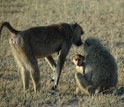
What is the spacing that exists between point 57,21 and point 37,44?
609cm

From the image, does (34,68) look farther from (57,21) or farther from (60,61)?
(57,21)

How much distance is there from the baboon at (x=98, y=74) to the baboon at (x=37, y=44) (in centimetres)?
61

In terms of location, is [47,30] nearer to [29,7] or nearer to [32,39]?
[32,39]

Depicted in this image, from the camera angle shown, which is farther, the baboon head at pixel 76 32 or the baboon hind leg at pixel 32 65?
the baboon head at pixel 76 32

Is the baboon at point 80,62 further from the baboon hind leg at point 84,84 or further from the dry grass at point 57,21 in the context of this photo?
the dry grass at point 57,21

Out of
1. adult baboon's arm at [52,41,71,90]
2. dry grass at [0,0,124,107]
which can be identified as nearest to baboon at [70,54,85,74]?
adult baboon's arm at [52,41,71,90]

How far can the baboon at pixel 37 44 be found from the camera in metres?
6.83

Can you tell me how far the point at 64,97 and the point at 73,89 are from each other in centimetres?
61

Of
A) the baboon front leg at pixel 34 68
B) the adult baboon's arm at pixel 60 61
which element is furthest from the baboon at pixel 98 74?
the baboon front leg at pixel 34 68

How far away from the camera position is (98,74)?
263 inches

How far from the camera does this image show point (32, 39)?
6.99 metres

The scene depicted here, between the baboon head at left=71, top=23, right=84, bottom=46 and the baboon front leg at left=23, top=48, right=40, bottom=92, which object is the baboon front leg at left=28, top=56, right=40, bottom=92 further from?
the baboon head at left=71, top=23, right=84, bottom=46

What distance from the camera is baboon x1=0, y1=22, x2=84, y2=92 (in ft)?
22.4

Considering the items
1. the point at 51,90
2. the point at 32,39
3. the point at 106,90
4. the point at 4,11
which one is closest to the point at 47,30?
the point at 32,39
